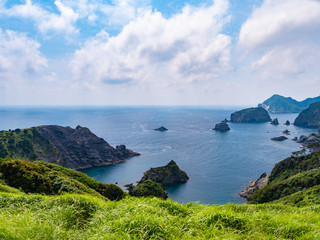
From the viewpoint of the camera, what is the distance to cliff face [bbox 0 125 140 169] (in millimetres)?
89500

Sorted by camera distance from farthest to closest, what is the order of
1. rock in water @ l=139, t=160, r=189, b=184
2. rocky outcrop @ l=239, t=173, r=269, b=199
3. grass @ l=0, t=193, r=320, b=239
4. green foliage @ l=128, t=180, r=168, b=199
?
rock in water @ l=139, t=160, r=189, b=184 < rocky outcrop @ l=239, t=173, r=269, b=199 < green foliage @ l=128, t=180, r=168, b=199 < grass @ l=0, t=193, r=320, b=239

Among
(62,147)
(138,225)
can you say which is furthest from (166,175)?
(138,225)

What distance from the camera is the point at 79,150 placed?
108750 mm

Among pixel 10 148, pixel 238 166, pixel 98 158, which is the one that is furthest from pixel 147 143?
pixel 10 148

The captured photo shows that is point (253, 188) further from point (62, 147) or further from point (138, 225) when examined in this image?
Answer: point (62, 147)

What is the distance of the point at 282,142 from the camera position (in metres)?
137

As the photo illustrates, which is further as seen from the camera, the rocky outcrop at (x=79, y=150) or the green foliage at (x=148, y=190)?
the rocky outcrop at (x=79, y=150)

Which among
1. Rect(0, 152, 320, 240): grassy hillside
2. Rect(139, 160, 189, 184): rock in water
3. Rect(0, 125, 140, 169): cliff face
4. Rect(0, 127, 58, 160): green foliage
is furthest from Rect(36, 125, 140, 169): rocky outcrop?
Rect(0, 152, 320, 240): grassy hillside

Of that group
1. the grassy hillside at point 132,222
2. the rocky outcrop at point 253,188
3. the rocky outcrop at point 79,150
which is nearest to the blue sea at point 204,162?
the rocky outcrop at point 253,188

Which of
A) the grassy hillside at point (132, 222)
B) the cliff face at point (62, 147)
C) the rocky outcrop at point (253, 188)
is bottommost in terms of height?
the rocky outcrop at point (253, 188)

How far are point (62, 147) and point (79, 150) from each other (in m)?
9.26

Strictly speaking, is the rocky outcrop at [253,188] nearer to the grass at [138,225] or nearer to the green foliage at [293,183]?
the green foliage at [293,183]

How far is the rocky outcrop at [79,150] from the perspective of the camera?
103 metres

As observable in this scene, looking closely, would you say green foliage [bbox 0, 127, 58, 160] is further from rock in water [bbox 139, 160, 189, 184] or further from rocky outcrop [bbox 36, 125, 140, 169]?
rock in water [bbox 139, 160, 189, 184]
